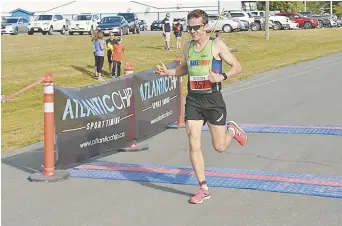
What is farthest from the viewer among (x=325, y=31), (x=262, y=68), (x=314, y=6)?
(x=314, y=6)

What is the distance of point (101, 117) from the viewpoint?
8953 millimetres

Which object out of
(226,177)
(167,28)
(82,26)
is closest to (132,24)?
(82,26)

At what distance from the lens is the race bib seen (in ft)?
21.7

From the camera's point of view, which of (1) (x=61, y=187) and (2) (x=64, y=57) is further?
(2) (x=64, y=57)

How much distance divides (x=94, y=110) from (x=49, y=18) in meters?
42.3

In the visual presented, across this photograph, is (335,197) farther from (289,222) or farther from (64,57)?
(64,57)

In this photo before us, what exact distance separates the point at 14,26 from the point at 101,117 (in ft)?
141

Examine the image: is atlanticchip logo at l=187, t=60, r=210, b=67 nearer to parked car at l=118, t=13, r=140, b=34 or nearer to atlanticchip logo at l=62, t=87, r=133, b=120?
atlanticchip logo at l=62, t=87, r=133, b=120

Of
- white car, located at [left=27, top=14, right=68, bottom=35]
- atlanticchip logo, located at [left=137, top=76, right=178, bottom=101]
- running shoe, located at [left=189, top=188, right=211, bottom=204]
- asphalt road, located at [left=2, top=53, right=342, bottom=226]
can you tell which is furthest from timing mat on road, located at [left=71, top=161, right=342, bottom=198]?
white car, located at [left=27, top=14, right=68, bottom=35]

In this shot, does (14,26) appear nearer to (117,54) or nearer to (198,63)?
(117,54)

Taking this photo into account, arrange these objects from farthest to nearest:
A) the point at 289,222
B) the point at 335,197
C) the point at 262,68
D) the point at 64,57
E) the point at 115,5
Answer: the point at 115,5 → the point at 64,57 → the point at 262,68 → the point at 335,197 → the point at 289,222

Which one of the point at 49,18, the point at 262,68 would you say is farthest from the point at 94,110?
the point at 49,18

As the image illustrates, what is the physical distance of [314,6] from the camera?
487 ft

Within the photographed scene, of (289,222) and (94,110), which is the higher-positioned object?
(94,110)
